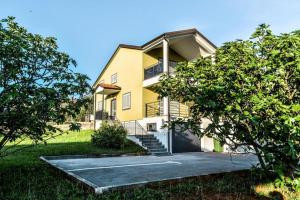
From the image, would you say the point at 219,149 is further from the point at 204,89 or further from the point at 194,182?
the point at 204,89

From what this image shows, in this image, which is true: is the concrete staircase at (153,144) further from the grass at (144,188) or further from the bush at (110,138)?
the grass at (144,188)

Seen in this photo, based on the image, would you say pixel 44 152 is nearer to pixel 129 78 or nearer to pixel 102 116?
pixel 129 78

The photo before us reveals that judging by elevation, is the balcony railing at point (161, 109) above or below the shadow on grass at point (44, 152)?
above

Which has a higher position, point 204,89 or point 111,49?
point 111,49

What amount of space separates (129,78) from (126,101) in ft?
7.17

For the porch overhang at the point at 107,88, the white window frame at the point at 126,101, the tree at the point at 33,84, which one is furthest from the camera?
the porch overhang at the point at 107,88

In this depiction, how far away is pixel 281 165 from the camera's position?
20.1 ft

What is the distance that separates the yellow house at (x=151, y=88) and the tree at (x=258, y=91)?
10294 millimetres

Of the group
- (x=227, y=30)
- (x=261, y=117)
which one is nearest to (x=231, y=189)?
(x=261, y=117)

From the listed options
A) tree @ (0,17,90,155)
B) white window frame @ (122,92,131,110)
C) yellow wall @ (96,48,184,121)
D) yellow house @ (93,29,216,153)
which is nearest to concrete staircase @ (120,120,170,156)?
yellow house @ (93,29,216,153)

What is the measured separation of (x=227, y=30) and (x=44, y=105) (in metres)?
9.19

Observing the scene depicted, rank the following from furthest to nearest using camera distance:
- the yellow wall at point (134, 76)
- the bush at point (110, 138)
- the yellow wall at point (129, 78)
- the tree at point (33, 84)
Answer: the yellow wall at point (129, 78)
the yellow wall at point (134, 76)
the bush at point (110, 138)
the tree at point (33, 84)

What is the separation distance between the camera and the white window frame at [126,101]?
976 inches

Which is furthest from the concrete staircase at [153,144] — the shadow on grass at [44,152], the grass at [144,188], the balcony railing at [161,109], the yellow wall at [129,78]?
the grass at [144,188]
